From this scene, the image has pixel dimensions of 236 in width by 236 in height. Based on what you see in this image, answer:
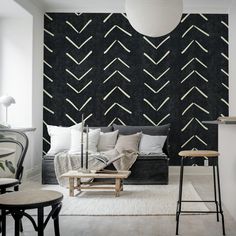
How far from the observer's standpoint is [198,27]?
6.96m

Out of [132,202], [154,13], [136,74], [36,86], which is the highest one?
[154,13]

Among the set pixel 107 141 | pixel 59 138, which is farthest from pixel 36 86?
pixel 107 141

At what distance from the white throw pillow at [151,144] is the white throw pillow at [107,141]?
0.44 metres

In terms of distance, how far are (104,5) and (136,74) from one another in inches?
51.6

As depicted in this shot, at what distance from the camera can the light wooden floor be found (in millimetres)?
3311

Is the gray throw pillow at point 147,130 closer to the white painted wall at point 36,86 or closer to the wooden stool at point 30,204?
the white painted wall at point 36,86

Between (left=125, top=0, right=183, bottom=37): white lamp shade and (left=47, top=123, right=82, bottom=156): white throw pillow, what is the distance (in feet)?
10.5

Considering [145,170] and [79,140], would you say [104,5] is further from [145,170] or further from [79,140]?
[145,170]

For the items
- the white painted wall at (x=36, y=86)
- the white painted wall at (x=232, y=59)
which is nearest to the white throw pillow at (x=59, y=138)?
the white painted wall at (x=36, y=86)

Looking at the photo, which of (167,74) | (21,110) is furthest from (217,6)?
(21,110)

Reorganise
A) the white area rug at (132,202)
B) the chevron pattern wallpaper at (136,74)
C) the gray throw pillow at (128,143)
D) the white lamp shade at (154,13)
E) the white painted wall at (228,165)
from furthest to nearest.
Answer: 1. the chevron pattern wallpaper at (136,74)
2. the gray throw pillow at (128,143)
3. the white area rug at (132,202)
4. the white painted wall at (228,165)
5. the white lamp shade at (154,13)

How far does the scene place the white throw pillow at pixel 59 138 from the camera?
6245 mm

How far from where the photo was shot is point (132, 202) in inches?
180

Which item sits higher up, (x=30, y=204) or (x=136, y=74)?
(x=136, y=74)
